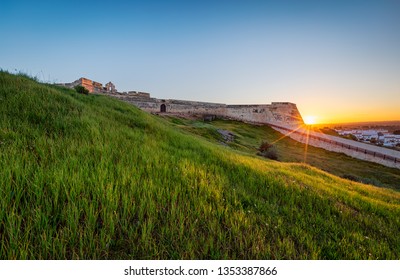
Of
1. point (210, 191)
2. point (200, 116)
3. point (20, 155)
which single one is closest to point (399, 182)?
point (210, 191)

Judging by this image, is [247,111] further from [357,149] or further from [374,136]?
[374,136]

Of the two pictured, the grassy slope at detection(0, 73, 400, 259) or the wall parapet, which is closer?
the grassy slope at detection(0, 73, 400, 259)

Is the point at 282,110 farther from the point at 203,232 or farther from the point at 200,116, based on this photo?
the point at 203,232

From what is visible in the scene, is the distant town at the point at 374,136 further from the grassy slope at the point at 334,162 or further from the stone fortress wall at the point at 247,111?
the grassy slope at the point at 334,162

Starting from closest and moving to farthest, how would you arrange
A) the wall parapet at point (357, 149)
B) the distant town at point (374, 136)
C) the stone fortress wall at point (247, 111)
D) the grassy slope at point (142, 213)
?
the grassy slope at point (142, 213)
the wall parapet at point (357, 149)
the stone fortress wall at point (247, 111)
the distant town at point (374, 136)

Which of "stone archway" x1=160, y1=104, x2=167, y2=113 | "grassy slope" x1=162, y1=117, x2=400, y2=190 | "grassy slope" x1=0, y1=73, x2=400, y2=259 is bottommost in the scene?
"grassy slope" x1=162, y1=117, x2=400, y2=190

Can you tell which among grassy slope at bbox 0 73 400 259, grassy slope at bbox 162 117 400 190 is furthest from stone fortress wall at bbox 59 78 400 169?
grassy slope at bbox 0 73 400 259

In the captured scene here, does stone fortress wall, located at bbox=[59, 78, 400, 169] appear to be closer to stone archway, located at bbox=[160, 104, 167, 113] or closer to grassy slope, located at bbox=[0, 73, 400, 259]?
stone archway, located at bbox=[160, 104, 167, 113]

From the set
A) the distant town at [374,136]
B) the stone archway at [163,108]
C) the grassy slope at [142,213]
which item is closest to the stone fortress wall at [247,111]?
the stone archway at [163,108]

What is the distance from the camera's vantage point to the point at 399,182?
50.7 ft

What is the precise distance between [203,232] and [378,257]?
6.01 feet

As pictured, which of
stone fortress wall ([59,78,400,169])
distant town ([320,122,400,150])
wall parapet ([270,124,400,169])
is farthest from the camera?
distant town ([320,122,400,150])

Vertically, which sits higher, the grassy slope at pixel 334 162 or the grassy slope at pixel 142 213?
the grassy slope at pixel 142 213

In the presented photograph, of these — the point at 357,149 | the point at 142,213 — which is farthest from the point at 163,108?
the point at 142,213
